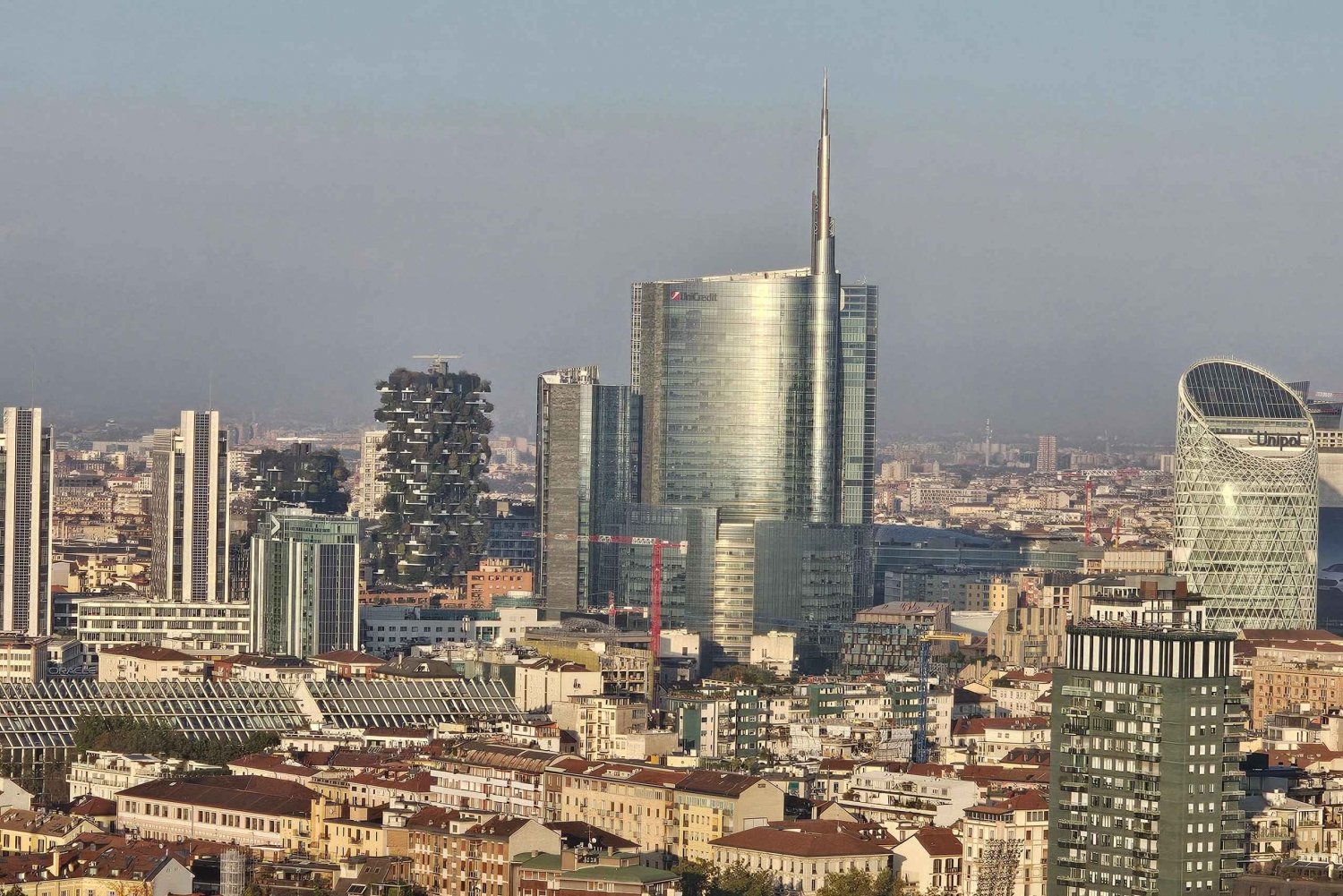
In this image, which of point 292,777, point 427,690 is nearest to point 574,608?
point 427,690

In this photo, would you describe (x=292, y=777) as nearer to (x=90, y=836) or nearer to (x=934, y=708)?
(x=90, y=836)

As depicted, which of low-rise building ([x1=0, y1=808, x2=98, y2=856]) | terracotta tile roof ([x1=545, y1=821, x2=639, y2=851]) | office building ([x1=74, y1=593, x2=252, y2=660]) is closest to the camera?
terracotta tile roof ([x1=545, y1=821, x2=639, y2=851])

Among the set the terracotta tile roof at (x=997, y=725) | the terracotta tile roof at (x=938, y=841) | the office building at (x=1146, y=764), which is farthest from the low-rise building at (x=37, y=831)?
the terracotta tile roof at (x=997, y=725)

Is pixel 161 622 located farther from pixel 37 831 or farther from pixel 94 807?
pixel 37 831

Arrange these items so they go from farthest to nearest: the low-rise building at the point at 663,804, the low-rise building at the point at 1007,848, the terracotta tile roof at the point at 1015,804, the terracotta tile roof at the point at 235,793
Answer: the terracotta tile roof at the point at 235,793 < the low-rise building at the point at 663,804 < the terracotta tile roof at the point at 1015,804 < the low-rise building at the point at 1007,848

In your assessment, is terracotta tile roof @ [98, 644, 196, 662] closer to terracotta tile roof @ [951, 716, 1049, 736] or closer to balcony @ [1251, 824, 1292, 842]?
terracotta tile roof @ [951, 716, 1049, 736]

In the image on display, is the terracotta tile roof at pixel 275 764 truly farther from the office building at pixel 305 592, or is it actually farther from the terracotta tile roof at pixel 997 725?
the office building at pixel 305 592

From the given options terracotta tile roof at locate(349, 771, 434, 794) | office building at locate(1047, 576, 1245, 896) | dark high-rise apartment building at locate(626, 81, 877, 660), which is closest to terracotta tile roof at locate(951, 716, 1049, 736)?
terracotta tile roof at locate(349, 771, 434, 794)
